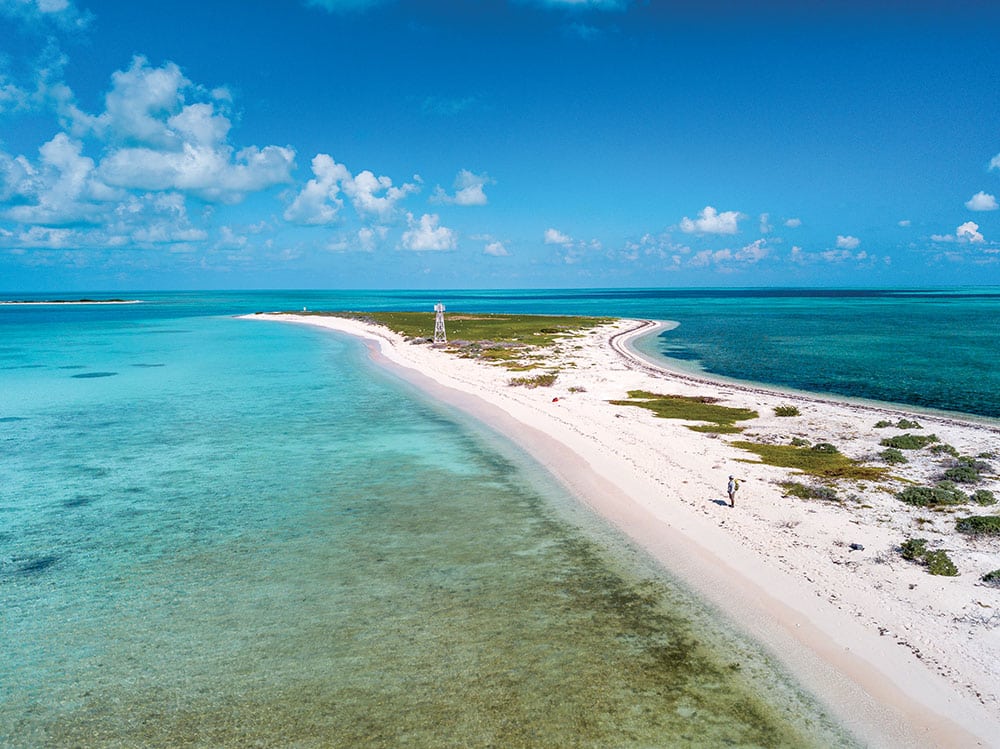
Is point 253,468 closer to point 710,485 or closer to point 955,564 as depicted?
point 710,485

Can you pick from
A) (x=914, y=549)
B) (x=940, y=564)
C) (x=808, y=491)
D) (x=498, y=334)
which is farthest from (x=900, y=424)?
(x=498, y=334)

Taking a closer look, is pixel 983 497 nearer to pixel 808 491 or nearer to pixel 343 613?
pixel 808 491

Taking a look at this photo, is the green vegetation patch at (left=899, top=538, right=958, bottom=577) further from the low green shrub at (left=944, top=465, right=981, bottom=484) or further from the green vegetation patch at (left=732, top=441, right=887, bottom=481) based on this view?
the low green shrub at (left=944, top=465, right=981, bottom=484)

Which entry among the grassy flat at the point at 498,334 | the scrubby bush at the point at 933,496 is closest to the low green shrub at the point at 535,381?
the grassy flat at the point at 498,334

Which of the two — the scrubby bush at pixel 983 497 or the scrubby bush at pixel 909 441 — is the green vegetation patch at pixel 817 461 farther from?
the scrubby bush at pixel 983 497

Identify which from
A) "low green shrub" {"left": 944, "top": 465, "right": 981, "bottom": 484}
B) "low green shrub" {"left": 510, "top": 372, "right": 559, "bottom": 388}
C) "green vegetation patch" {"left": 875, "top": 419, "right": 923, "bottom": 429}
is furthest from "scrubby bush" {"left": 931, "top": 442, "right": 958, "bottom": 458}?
"low green shrub" {"left": 510, "top": 372, "right": 559, "bottom": 388}

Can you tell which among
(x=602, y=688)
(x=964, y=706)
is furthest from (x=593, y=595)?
(x=964, y=706)
